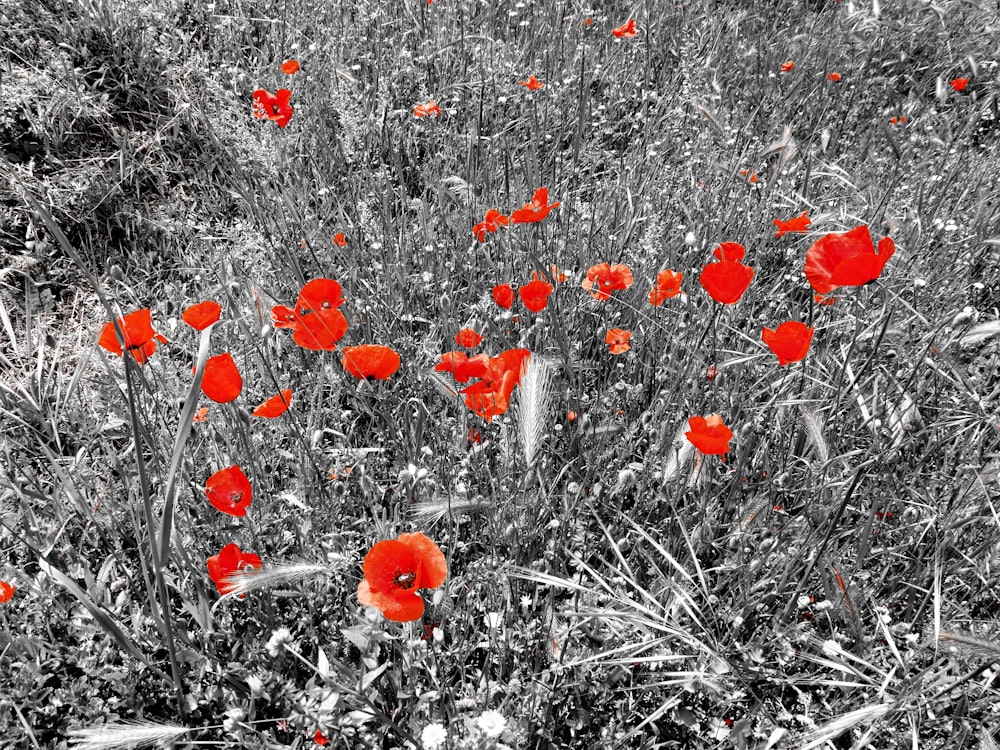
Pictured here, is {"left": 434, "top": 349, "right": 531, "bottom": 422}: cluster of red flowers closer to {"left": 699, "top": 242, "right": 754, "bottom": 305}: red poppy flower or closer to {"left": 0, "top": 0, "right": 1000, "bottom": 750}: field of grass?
{"left": 0, "top": 0, "right": 1000, "bottom": 750}: field of grass

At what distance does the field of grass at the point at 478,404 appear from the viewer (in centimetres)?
141

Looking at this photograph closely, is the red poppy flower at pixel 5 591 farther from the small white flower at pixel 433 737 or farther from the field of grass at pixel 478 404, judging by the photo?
the small white flower at pixel 433 737

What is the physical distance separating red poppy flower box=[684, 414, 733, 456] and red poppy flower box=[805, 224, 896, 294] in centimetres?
Result: 42

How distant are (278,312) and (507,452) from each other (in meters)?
0.76

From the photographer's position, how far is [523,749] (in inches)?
55.1

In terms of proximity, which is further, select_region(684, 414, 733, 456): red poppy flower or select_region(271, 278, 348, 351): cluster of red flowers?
select_region(271, 278, 348, 351): cluster of red flowers

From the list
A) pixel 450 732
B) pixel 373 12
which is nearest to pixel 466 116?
pixel 373 12

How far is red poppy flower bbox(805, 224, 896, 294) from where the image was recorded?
1.39 metres

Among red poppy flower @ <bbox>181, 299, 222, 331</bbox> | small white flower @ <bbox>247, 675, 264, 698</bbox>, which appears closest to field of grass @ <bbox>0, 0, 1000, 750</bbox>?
small white flower @ <bbox>247, 675, 264, 698</bbox>

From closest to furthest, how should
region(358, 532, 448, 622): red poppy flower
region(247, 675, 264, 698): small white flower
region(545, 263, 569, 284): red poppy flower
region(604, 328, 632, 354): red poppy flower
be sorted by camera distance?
1. region(358, 532, 448, 622): red poppy flower
2. region(247, 675, 264, 698): small white flower
3. region(545, 263, 569, 284): red poppy flower
4. region(604, 328, 632, 354): red poppy flower

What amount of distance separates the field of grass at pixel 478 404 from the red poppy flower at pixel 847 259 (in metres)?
0.02

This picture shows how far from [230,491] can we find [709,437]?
1032mm

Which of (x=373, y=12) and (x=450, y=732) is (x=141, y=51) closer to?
(x=373, y=12)

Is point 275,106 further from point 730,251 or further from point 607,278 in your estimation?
point 730,251
